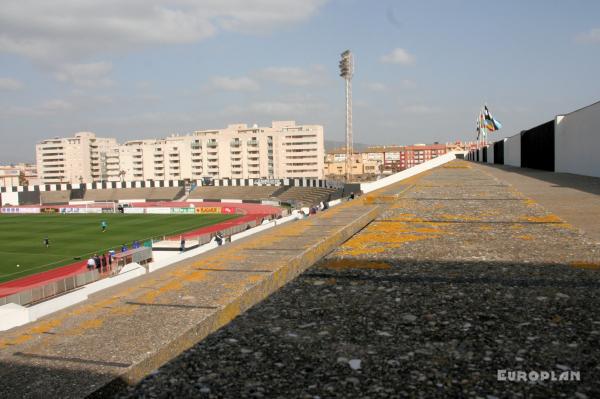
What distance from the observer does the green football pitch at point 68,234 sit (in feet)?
98.7

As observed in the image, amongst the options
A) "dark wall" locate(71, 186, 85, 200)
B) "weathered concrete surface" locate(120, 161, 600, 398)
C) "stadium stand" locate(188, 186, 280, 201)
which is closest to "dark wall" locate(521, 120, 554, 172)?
"weathered concrete surface" locate(120, 161, 600, 398)

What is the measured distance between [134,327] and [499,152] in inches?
2187

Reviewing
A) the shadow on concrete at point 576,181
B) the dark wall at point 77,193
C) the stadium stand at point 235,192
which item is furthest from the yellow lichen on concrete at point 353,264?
the dark wall at point 77,193

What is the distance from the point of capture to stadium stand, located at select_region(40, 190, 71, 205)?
297 feet

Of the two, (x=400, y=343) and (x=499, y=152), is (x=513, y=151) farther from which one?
(x=400, y=343)

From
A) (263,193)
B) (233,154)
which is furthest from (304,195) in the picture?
(233,154)

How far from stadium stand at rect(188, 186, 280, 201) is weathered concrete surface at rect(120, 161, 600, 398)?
7789cm

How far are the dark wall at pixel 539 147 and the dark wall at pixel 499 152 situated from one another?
39.2 feet

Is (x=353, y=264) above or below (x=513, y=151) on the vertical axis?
below

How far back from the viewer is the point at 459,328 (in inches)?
92.9

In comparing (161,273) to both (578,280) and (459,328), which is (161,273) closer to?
(459,328)

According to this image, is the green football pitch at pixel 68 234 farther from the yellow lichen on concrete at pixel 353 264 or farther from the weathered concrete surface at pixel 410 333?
the weathered concrete surface at pixel 410 333

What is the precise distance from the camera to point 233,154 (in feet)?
387

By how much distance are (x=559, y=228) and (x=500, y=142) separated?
49930 mm
